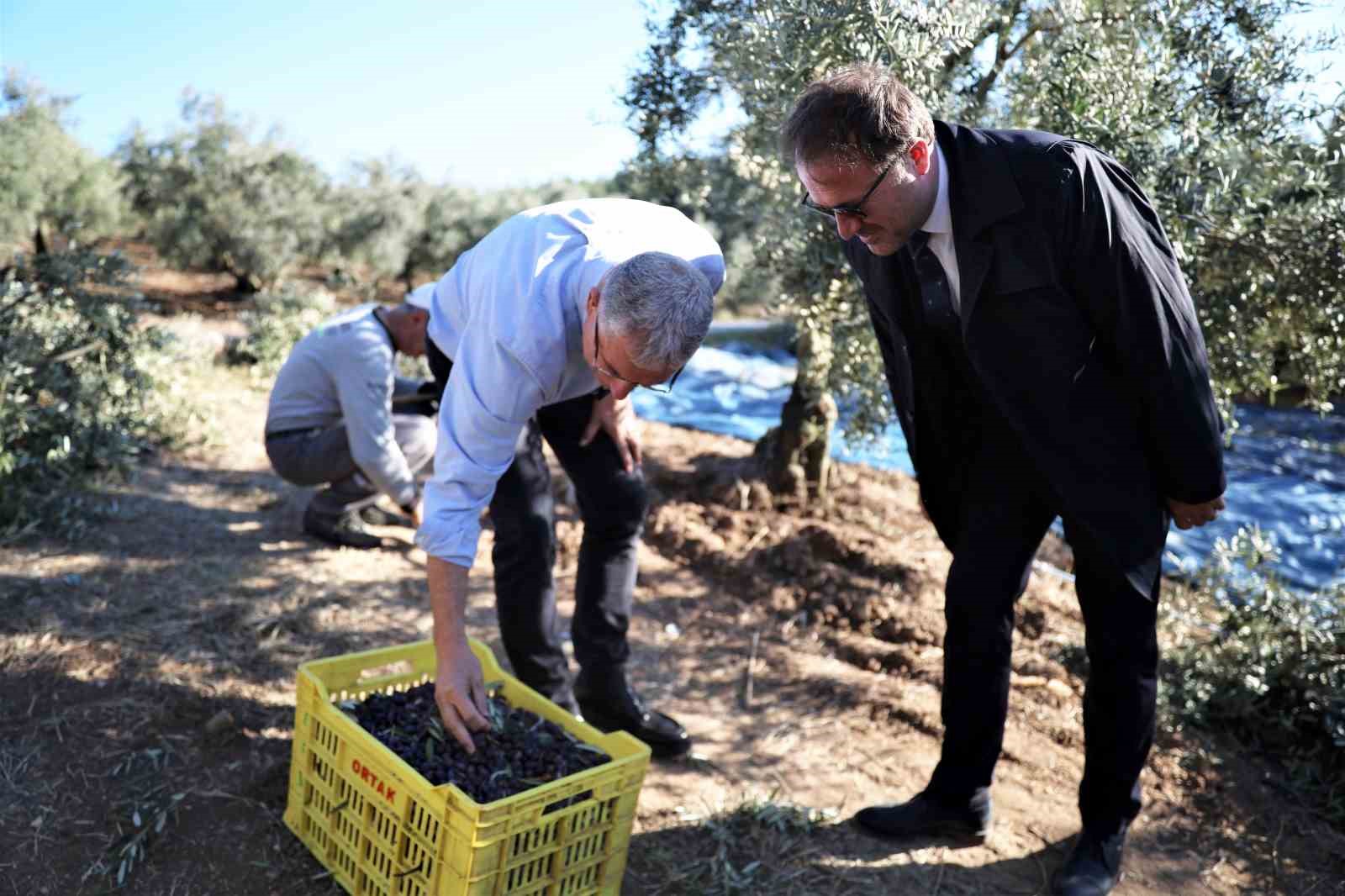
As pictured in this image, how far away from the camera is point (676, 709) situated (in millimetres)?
3398

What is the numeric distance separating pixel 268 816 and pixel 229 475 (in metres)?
3.04

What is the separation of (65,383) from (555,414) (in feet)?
10.4

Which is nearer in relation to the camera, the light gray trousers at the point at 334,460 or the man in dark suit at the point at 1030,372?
the man in dark suit at the point at 1030,372

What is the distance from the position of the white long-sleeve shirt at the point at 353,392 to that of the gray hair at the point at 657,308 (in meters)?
2.23

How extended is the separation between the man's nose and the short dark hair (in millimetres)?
116

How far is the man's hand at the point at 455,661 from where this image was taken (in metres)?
2.15

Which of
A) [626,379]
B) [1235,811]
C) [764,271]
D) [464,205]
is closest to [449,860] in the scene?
[626,379]

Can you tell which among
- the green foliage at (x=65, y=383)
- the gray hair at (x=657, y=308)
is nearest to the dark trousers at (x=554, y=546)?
the gray hair at (x=657, y=308)

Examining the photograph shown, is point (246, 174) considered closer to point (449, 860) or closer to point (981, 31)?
point (981, 31)

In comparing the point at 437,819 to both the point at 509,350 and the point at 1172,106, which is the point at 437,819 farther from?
the point at 1172,106

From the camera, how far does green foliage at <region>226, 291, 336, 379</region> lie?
7137 millimetres

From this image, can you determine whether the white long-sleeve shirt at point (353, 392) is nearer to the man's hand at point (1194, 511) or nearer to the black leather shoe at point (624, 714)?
the black leather shoe at point (624, 714)

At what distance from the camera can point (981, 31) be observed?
3422 mm

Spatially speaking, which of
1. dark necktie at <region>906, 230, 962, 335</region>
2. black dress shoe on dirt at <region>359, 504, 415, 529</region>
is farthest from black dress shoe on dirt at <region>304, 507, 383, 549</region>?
dark necktie at <region>906, 230, 962, 335</region>
